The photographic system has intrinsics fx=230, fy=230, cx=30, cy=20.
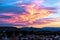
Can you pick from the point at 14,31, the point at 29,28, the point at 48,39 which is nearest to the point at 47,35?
the point at 48,39

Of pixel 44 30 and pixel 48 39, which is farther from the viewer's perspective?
pixel 48 39

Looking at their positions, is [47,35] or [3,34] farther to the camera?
[47,35]

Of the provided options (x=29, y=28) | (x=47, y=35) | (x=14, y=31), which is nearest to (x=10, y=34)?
(x=14, y=31)

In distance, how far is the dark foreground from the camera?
16297 millimetres

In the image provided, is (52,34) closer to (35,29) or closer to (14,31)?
(35,29)

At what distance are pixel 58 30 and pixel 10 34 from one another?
3441 millimetres

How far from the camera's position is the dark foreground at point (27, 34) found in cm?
1630

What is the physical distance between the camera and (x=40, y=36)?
17.3m

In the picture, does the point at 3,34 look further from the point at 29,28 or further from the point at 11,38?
the point at 29,28

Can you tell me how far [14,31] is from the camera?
16.5 meters

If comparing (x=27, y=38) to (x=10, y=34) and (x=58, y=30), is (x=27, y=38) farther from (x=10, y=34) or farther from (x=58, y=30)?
(x=58, y=30)

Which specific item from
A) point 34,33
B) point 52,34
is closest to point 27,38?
point 34,33

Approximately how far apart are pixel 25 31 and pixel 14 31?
88cm

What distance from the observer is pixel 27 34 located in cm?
Result: 1719
